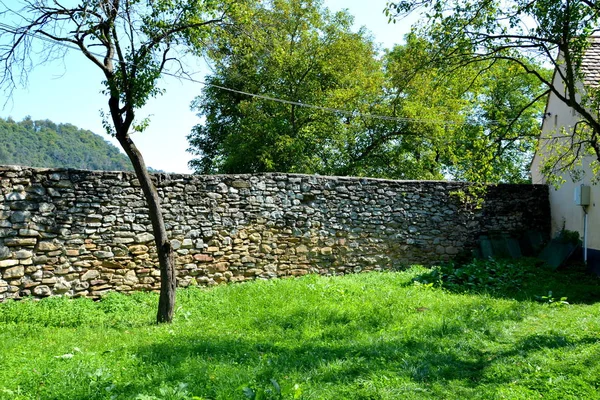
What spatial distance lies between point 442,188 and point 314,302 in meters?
5.85

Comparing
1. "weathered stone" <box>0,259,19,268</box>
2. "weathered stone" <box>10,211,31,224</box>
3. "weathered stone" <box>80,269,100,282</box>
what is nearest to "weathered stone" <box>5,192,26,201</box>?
"weathered stone" <box>10,211,31,224</box>

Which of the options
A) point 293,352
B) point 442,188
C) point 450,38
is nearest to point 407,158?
point 442,188

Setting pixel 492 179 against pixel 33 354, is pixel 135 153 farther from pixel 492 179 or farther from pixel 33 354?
pixel 492 179

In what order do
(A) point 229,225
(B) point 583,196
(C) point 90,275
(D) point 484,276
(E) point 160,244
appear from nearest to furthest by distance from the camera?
(E) point 160,244
(C) point 90,275
(A) point 229,225
(D) point 484,276
(B) point 583,196

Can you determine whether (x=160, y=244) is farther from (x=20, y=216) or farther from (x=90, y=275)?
(x=20, y=216)

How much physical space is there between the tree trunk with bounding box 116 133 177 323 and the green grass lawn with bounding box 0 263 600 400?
0.88 feet

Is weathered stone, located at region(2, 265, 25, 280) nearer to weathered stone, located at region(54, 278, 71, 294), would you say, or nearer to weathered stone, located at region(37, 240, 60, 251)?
weathered stone, located at region(37, 240, 60, 251)

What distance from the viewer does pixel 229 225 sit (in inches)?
392

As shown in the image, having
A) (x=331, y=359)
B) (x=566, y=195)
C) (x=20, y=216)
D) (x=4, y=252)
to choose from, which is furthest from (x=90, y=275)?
(x=566, y=195)

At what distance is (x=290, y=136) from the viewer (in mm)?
19547

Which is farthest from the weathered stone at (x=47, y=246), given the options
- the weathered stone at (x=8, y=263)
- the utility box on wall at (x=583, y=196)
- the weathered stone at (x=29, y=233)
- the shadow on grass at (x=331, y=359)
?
the utility box on wall at (x=583, y=196)

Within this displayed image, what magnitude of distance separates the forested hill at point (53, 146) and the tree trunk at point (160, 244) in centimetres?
1021

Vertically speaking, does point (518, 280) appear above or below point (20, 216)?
below

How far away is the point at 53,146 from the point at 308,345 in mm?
19806
